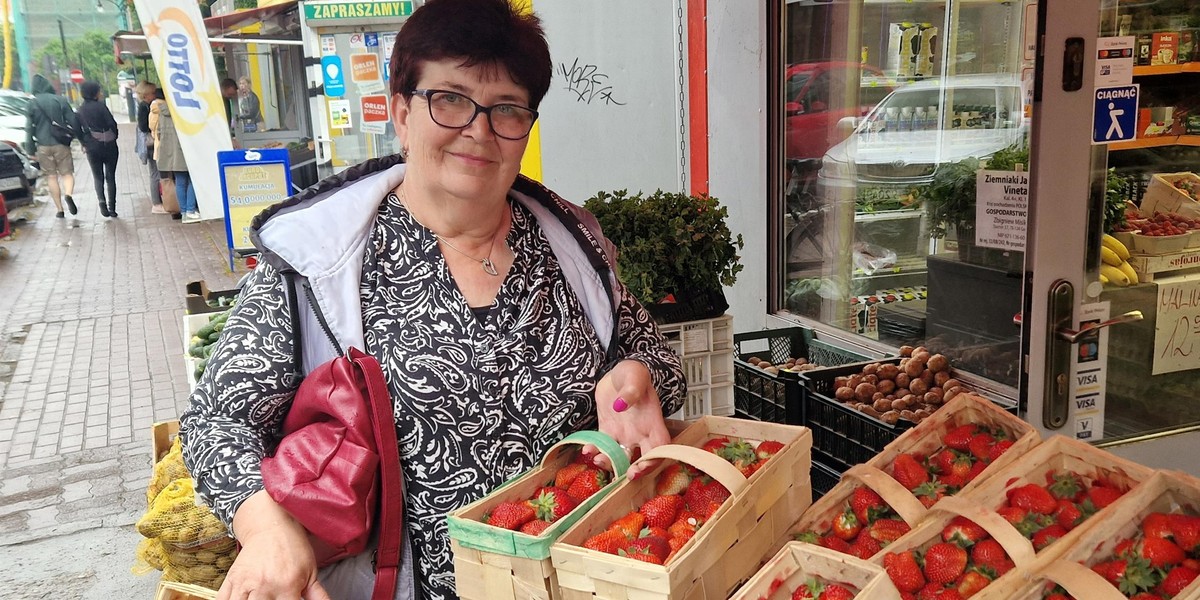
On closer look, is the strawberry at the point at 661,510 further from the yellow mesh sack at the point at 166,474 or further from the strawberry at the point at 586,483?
the yellow mesh sack at the point at 166,474

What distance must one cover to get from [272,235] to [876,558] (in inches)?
54.3

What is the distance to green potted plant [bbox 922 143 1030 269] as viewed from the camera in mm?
3654

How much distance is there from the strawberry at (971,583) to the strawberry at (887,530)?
0.17 meters

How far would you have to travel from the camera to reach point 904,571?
175 centimetres

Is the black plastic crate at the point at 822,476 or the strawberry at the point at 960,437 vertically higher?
the strawberry at the point at 960,437

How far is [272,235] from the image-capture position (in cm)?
189

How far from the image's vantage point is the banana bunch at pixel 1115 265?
11.0ft

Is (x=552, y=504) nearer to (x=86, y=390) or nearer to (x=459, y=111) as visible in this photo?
(x=459, y=111)

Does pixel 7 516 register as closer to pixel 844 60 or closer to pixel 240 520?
pixel 240 520

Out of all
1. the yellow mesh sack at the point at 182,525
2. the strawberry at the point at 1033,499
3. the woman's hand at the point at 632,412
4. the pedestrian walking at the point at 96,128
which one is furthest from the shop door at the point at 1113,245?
the pedestrian walking at the point at 96,128

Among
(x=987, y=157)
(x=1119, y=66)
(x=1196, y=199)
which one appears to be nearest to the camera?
(x=1119, y=66)

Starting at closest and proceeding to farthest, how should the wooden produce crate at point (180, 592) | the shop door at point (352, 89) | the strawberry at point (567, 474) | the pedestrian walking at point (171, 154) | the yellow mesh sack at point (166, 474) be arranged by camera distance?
the strawberry at point (567, 474)
the wooden produce crate at point (180, 592)
the yellow mesh sack at point (166, 474)
the shop door at point (352, 89)
the pedestrian walking at point (171, 154)

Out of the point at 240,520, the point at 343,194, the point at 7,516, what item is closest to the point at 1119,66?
the point at 343,194

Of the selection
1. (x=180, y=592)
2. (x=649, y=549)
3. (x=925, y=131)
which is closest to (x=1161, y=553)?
(x=649, y=549)
